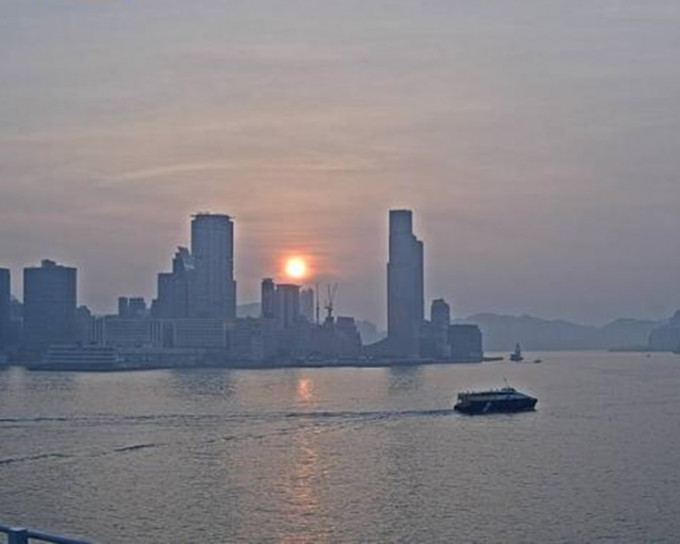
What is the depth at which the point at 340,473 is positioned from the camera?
109ft

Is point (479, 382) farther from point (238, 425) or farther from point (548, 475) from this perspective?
point (548, 475)

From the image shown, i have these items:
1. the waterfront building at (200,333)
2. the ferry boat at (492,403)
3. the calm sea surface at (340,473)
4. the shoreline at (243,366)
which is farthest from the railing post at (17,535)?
the waterfront building at (200,333)

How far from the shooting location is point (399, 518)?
25.2m

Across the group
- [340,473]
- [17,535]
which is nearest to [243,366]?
[340,473]

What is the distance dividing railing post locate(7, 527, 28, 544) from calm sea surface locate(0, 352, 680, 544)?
17.3 metres

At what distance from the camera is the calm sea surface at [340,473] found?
2414cm

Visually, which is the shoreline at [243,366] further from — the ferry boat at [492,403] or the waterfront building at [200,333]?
the ferry boat at [492,403]

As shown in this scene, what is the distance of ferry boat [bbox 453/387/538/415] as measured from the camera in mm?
59781

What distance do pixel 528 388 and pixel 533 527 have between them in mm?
67221

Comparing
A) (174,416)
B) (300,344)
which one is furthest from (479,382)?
(300,344)

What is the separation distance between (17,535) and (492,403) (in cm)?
5730

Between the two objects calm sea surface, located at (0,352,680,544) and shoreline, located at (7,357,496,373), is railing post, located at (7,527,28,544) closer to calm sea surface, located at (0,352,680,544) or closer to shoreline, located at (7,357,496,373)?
calm sea surface, located at (0,352,680,544)

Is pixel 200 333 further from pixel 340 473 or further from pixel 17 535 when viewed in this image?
pixel 17 535

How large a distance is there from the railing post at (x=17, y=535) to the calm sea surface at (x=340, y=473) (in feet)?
56.7
